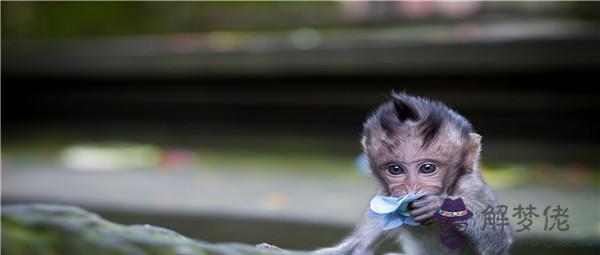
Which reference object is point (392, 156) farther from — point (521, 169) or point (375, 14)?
point (375, 14)

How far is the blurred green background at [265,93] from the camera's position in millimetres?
4590

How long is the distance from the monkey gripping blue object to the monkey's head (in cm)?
3

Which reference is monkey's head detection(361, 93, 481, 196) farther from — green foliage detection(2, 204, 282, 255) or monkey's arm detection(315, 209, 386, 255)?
green foliage detection(2, 204, 282, 255)

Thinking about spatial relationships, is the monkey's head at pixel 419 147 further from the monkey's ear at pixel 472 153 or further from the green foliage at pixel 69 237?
the green foliage at pixel 69 237

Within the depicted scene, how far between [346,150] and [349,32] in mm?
912

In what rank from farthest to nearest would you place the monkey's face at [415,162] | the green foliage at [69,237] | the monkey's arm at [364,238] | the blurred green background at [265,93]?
1. the blurred green background at [265,93]
2. the monkey's arm at [364,238]
3. the monkey's face at [415,162]
4. the green foliage at [69,237]

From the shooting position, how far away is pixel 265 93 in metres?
6.44

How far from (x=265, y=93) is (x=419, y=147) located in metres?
4.73

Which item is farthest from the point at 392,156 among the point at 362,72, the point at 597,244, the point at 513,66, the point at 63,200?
the point at 362,72

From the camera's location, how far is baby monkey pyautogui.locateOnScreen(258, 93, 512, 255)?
1.75 m

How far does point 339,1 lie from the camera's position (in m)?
6.05

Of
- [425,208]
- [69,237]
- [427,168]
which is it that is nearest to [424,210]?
[425,208]

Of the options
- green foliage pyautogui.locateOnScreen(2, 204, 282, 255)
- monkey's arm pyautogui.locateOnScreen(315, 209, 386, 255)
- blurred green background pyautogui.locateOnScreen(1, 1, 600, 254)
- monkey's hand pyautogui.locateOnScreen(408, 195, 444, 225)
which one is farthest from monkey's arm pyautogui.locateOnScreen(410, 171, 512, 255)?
blurred green background pyautogui.locateOnScreen(1, 1, 600, 254)

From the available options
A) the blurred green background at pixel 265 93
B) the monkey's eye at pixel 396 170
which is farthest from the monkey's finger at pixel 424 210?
the blurred green background at pixel 265 93
